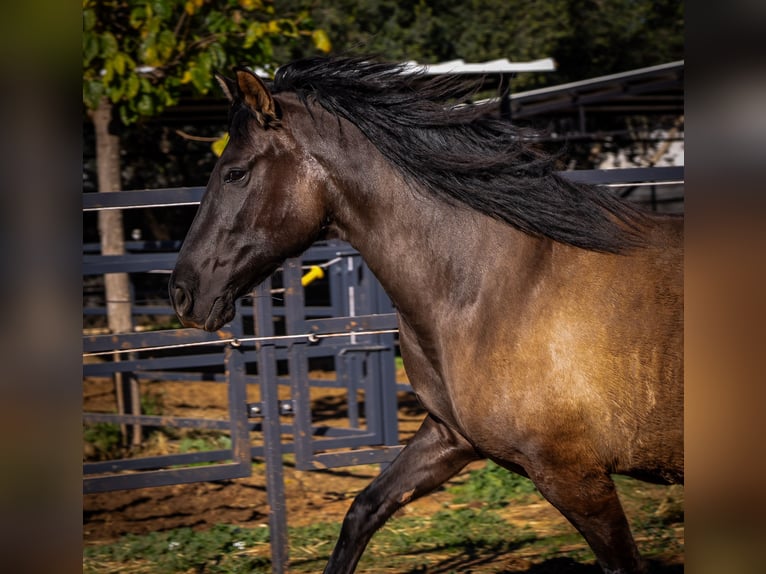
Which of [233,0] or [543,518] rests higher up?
[233,0]

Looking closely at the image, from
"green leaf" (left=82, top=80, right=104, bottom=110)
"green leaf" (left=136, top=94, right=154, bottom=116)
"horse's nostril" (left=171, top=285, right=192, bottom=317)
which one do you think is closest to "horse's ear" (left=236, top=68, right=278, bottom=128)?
"horse's nostril" (left=171, top=285, right=192, bottom=317)

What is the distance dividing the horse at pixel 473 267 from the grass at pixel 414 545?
124 cm

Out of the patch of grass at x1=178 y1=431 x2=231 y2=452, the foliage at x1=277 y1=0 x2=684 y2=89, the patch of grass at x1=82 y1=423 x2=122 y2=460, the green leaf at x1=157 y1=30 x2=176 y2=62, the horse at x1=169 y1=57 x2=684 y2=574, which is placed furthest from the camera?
the foliage at x1=277 y1=0 x2=684 y2=89

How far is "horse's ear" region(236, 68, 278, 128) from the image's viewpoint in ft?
9.18

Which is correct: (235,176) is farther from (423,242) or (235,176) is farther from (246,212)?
(423,242)

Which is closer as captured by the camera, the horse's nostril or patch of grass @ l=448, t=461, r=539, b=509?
the horse's nostril

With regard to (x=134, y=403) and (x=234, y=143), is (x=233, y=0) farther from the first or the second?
(x=234, y=143)

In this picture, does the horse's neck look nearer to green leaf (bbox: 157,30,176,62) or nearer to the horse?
the horse

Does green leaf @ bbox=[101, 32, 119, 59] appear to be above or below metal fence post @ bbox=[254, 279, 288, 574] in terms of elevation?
above

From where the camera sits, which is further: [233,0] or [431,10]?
[431,10]

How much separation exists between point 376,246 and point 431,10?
13.1 metres
